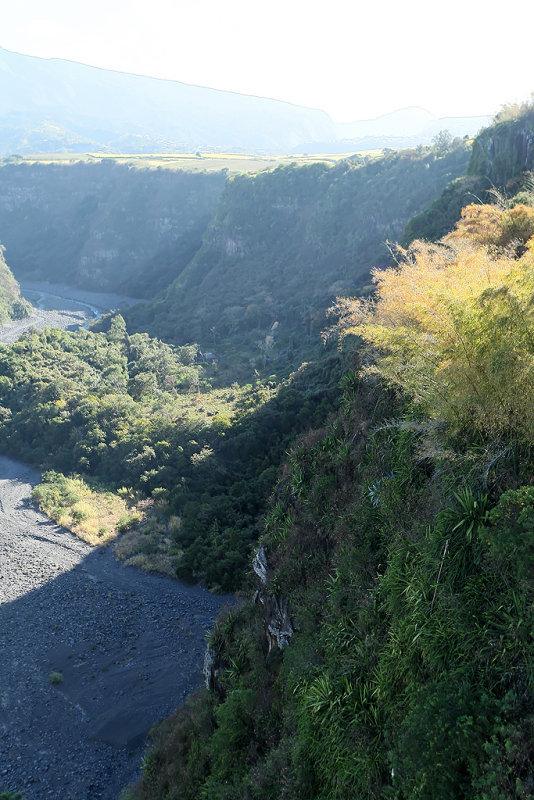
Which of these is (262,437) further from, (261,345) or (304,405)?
(261,345)

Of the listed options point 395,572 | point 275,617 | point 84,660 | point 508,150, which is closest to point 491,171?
point 508,150

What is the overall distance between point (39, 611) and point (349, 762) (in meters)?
21.7

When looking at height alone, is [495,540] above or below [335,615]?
above

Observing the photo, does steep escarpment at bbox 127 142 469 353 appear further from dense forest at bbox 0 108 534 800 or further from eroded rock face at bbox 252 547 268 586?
eroded rock face at bbox 252 547 268 586

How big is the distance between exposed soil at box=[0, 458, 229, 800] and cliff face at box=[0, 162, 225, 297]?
90.2 m

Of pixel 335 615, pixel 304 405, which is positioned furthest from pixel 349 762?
pixel 304 405

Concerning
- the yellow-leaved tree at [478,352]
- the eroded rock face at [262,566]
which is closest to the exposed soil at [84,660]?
the eroded rock face at [262,566]

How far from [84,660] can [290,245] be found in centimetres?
8537

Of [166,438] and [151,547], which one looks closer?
[151,547]

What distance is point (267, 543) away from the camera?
1484cm

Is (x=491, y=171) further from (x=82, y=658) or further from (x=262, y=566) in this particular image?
(x=82, y=658)

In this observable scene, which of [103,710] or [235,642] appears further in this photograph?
[103,710]

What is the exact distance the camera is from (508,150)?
40.8 m

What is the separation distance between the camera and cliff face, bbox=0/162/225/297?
123481 millimetres
